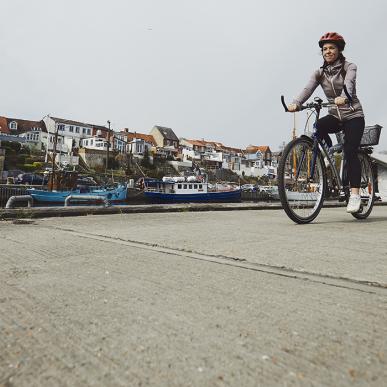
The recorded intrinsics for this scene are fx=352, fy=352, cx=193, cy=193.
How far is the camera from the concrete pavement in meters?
0.74

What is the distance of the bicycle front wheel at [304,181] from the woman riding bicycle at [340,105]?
280 mm

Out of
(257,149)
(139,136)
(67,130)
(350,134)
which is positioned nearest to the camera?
(350,134)

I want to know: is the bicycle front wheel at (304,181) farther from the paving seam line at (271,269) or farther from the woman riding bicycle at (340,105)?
the paving seam line at (271,269)

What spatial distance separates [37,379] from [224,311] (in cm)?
56

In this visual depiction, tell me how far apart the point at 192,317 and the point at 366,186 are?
4241 millimetres

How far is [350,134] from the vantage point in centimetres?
394

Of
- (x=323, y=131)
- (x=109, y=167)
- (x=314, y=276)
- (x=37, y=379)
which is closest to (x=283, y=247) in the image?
(x=314, y=276)

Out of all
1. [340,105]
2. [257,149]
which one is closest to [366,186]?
[340,105]

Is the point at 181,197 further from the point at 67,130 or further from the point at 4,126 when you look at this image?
the point at 4,126

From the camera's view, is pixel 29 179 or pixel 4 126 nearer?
pixel 29 179

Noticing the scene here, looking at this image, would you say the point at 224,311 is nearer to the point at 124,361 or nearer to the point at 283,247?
the point at 124,361

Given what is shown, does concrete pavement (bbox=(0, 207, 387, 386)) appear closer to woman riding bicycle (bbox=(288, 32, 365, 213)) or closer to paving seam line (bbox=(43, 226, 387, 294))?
paving seam line (bbox=(43, 226, 387, 294))

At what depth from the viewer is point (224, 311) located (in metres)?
1.09

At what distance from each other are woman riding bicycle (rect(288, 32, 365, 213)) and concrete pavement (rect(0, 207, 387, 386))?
2.08 metres
